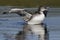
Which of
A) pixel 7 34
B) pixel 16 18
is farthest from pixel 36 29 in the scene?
pixel 16 18

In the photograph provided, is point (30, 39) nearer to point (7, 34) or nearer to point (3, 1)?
point (7, 34)

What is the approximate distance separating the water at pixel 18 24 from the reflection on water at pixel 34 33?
58mm

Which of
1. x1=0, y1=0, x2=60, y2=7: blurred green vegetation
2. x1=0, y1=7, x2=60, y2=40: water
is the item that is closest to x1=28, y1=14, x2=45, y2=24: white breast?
x1=0, y1=7, x2=60, y2=40: water

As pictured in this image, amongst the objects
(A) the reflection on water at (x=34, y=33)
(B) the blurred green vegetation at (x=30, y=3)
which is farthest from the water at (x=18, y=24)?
(B) the blurred green vegetation at (x=30, y=3)

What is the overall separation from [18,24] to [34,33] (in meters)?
0.42

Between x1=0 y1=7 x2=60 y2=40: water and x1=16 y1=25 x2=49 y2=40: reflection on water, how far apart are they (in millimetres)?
58

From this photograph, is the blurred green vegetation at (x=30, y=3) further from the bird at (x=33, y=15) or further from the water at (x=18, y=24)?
the bird at (x=33, y=15)

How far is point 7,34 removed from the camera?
9.01 ft

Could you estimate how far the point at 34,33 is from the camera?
9.07 feet

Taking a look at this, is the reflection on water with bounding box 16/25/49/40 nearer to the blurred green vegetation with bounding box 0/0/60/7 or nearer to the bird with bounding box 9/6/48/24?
the bird with bounding box 9/6/48/24

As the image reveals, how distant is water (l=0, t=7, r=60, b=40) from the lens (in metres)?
2.75

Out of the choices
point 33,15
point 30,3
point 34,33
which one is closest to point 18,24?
point 33,15

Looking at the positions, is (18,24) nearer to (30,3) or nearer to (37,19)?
(37,19)

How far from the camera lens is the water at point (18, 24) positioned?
2.75 meters
